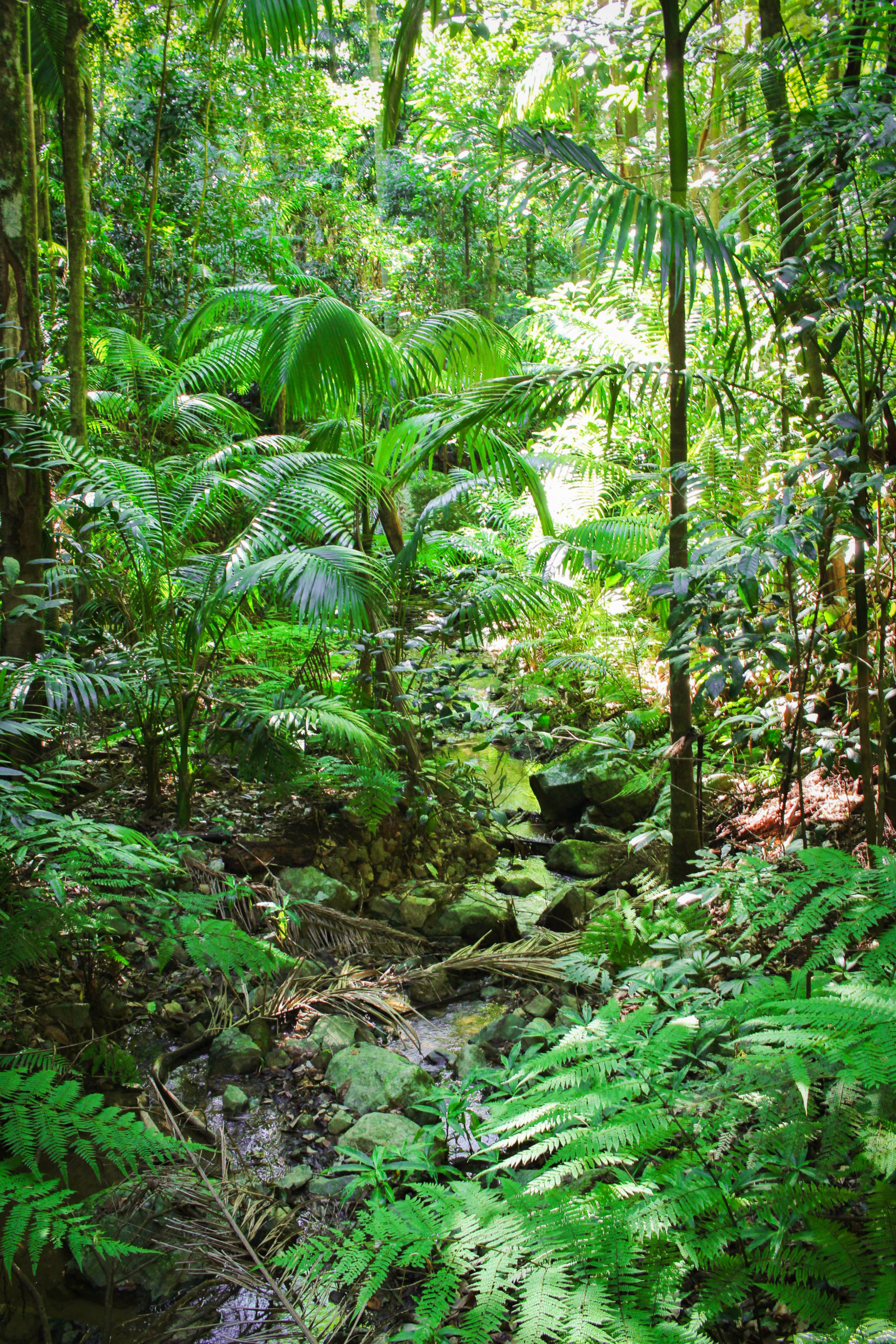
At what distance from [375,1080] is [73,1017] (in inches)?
32.4

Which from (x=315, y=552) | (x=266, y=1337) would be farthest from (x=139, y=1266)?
(x=315, y=552)

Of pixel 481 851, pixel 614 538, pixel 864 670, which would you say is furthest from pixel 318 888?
pixel 614 538

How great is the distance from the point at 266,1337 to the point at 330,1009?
1.23 metres

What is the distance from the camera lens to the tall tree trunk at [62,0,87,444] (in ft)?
11.8

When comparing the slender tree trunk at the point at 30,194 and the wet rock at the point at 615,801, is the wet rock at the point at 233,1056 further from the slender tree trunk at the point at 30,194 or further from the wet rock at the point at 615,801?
the slender tree trunk at the point at 30,194

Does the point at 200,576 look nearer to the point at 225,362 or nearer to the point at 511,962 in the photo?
the point at 511,962

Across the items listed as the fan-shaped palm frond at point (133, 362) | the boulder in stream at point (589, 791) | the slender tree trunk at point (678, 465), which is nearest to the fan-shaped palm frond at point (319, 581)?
the slender tree trunk at point (678, 465)

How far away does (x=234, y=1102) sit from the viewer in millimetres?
2154

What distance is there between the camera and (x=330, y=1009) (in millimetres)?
2637

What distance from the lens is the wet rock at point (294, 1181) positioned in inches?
74.0

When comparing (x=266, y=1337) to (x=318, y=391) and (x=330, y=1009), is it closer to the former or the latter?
(x=330, y=1009)

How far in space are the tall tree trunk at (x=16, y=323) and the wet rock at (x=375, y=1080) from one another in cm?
190

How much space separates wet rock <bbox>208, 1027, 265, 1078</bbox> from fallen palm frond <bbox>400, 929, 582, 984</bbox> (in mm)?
646

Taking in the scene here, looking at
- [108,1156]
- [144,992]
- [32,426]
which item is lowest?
[144,992]
